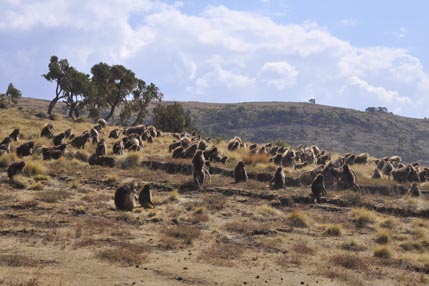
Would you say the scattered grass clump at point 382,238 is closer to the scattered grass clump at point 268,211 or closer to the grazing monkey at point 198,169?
the scattered grass clump at point 268,211

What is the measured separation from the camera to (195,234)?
724 inches

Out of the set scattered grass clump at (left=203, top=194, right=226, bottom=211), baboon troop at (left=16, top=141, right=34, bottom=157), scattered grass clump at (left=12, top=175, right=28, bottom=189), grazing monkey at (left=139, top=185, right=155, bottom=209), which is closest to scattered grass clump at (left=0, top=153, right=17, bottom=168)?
baboon troop at (left=16, top=141, right=34, bottom=157)

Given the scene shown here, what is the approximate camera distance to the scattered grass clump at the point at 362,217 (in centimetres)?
2292

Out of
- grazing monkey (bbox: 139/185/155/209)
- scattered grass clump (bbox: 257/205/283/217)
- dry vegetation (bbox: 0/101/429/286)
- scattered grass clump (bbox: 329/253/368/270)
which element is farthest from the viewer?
scattered grass clump (bbox: 257/205/283/217)

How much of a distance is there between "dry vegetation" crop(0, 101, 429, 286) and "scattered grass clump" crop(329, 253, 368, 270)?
1.6 inches

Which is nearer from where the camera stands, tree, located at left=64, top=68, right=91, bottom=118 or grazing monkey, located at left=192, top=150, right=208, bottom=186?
grazing monkey, located at left=192, top=150, right=208, bottom=186

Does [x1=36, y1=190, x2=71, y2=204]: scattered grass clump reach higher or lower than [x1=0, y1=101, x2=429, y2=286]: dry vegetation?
higher

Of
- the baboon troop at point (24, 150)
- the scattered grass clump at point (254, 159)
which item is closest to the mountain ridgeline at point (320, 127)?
the scattered grass clump at point (254, 159)

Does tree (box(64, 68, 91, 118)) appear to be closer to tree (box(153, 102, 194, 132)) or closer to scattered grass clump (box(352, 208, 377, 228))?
tree (box(153, 102, 194, 132))

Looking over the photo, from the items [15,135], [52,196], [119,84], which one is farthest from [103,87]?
[52,196]

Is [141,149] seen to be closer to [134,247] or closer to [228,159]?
[228,159]

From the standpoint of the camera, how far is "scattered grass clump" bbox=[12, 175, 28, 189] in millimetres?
24656

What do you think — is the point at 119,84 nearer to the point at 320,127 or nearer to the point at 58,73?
the point at 58,73

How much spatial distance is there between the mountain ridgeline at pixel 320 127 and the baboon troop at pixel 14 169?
87588 mm
